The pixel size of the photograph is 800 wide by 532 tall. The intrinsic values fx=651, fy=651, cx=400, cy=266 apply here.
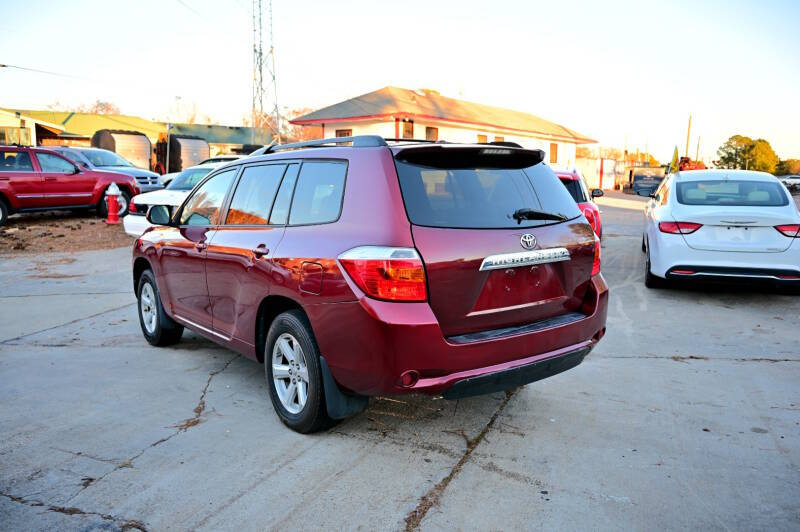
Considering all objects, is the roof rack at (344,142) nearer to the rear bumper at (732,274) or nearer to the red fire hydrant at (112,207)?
the rear bumper at (732,274)

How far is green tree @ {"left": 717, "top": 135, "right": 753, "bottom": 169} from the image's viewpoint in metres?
66.8

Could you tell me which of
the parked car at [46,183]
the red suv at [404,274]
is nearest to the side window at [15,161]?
the parked car at [46,183]

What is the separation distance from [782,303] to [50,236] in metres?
13.7

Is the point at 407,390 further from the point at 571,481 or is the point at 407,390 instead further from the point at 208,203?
the point at 208,203

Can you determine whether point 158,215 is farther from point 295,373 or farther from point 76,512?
point 76,512

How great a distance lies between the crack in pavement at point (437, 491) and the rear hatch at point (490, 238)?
2.44ft

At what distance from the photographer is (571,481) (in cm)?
340

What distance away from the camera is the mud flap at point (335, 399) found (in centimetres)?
371

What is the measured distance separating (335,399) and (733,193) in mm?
6882

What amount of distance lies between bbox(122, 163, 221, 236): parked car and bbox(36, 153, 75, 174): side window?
10.7ft

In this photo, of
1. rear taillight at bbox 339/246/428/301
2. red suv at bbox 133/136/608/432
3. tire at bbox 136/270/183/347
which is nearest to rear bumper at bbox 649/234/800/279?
red suv at bbox 133/136/608/432

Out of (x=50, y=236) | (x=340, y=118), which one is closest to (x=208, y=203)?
(x=50, y=236)

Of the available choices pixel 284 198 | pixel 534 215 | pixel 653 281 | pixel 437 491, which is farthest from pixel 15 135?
pixel 437 491

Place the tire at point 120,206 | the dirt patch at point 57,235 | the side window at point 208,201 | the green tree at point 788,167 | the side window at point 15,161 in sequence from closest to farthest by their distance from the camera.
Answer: the side window at point 208,201, the dirt patch at point 57,235, the side window at point 15,161, the tire at point 120,206, the green tree at point 788,167
